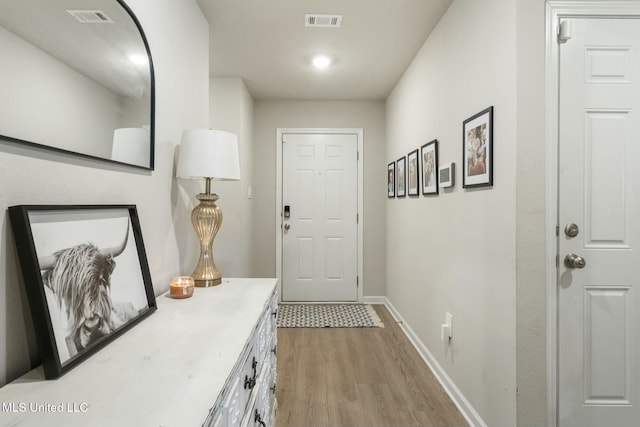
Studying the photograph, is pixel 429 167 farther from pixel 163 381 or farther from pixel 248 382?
pixel 163 381

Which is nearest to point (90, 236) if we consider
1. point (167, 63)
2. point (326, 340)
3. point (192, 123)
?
point (167, 63)

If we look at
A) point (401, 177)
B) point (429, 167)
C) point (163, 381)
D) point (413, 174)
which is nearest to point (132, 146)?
point (163, 381)

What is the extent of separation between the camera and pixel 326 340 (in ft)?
9.69

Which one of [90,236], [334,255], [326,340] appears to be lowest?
[326,340]

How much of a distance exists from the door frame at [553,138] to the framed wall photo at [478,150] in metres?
0.24

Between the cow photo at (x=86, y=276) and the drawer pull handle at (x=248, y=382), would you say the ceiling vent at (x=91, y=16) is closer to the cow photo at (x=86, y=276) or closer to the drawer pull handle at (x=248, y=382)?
the cow photo at (x=86, y=276)

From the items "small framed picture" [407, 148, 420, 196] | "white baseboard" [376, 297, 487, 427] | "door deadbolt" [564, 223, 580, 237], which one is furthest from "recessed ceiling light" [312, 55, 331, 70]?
"white baseboard" [376, 297, 487, 427]

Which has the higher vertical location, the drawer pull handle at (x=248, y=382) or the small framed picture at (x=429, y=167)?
the small framed picture at (x=429, y=167)

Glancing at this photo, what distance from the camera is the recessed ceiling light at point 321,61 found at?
2.89 metres

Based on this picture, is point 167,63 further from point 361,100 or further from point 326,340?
point 361,100

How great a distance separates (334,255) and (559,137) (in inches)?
114

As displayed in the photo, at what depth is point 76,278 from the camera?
86 cm

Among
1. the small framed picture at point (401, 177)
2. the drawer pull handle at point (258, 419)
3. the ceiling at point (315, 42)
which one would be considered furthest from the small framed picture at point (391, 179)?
the drawer pull handle at point (258, 419)

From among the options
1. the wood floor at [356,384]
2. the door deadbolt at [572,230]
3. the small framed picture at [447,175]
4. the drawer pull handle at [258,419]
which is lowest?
the wood floor at [356,384]
